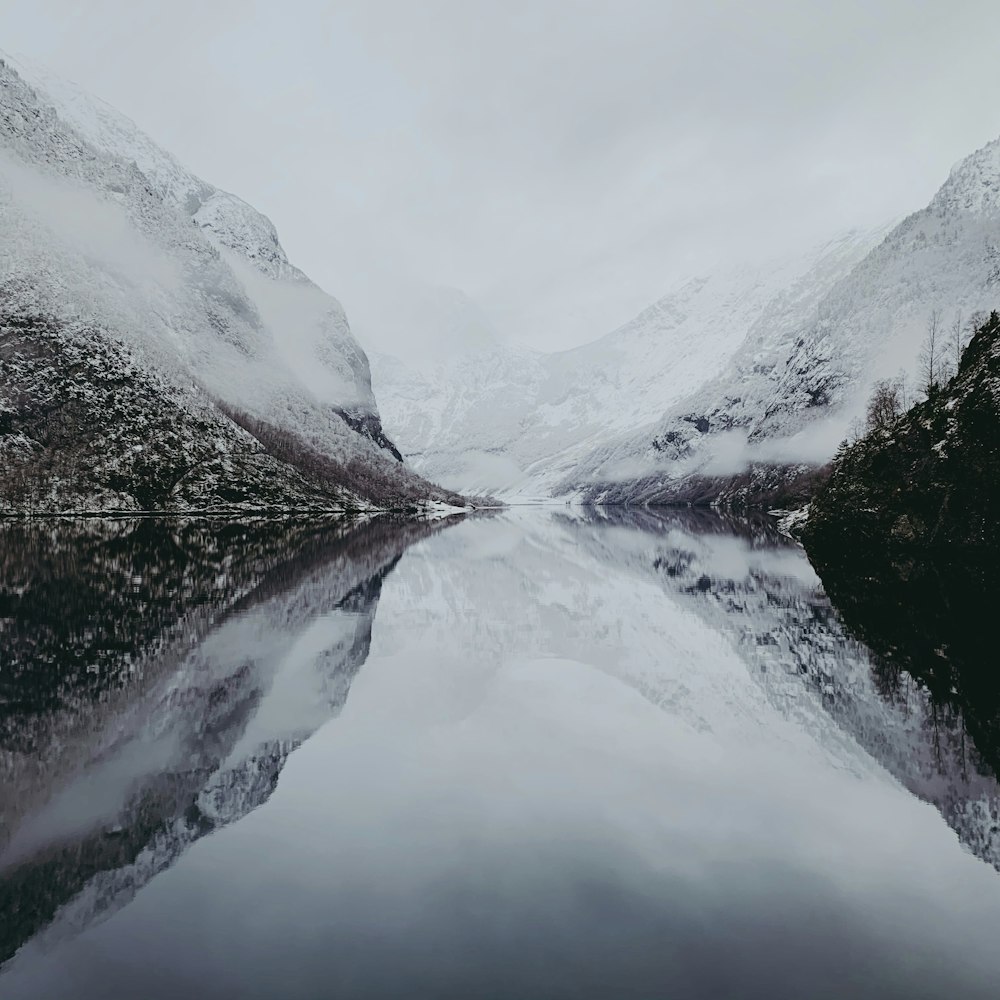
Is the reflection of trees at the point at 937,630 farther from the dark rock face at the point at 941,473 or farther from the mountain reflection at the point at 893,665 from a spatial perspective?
the dark rock face at the point at 941,473

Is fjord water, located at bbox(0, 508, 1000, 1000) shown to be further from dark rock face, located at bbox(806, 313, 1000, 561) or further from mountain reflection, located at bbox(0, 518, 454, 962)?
dark rock face, located at bbox(806, 313, 1000, 561)

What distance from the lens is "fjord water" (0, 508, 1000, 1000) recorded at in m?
7.62

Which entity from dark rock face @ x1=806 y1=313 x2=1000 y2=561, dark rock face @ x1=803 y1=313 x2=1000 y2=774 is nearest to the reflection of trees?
dark rock face @ x1=803 y1=313 x2=1000 y2=774

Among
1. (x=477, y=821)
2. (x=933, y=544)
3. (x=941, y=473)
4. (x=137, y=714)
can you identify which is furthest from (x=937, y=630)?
(x=933, y=544)

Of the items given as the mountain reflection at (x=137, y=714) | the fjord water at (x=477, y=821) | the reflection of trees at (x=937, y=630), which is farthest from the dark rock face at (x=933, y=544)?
the mountain reflection at (x=137, y=714)

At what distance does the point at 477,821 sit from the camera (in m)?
11.5

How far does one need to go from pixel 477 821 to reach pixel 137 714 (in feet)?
29.2

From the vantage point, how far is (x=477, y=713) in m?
18.0

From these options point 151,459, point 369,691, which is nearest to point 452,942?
point 369,691

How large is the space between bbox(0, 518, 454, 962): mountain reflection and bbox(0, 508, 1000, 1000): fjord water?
0.08 metres

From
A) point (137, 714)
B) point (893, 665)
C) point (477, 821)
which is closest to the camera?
point (477, 821)

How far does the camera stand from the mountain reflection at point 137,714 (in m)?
9.67

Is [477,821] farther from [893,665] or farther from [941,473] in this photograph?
[941,473]

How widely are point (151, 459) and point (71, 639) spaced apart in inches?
6711
